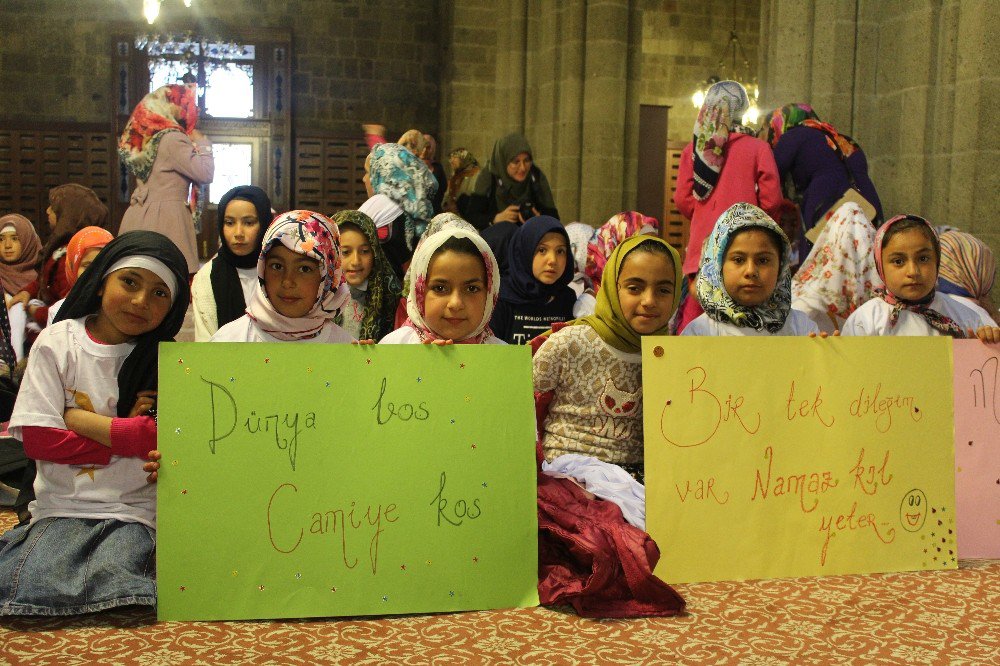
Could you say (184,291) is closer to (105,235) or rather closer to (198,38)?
(105,235)

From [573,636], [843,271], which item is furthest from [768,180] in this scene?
[573,636]

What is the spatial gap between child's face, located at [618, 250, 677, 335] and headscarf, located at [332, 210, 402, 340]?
162 cm

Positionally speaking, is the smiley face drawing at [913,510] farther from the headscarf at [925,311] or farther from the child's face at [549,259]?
the child's face at [549,259]

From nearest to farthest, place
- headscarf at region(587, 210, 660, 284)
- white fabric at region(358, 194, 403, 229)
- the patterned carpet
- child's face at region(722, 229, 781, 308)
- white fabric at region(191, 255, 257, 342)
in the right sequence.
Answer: the patterned carpet → child's face at region(722, 229, 781, 308) → white fabric at region(191, 255, 257, 342) → white fabric at region(358, 194, 403, 229) → headscarf at region(587, 210, 660, 284)

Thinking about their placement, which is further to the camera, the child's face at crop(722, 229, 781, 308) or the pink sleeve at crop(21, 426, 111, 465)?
the child's face at crop(722, 229, 781, 308)

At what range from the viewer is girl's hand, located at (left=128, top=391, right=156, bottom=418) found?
244cm

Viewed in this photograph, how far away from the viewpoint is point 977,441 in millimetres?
2918

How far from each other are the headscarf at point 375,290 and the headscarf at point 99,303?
167 centimetres

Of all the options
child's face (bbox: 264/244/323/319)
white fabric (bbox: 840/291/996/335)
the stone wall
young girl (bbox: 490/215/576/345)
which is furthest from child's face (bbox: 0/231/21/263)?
the stone wall

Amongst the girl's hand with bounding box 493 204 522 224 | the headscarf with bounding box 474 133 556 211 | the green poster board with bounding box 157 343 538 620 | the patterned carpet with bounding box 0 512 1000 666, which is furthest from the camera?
the headscarf with bounding box 474 133 556 211

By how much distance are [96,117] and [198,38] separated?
5.79ft

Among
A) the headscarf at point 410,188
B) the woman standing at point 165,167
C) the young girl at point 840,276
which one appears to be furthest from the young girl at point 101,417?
the woman standing at point 165,167

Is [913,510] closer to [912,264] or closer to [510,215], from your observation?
[912,264]

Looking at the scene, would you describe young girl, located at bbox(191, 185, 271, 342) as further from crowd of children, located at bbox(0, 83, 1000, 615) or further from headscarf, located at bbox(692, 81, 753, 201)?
headscarf, located at bbox(692, 81, 753, 201)
